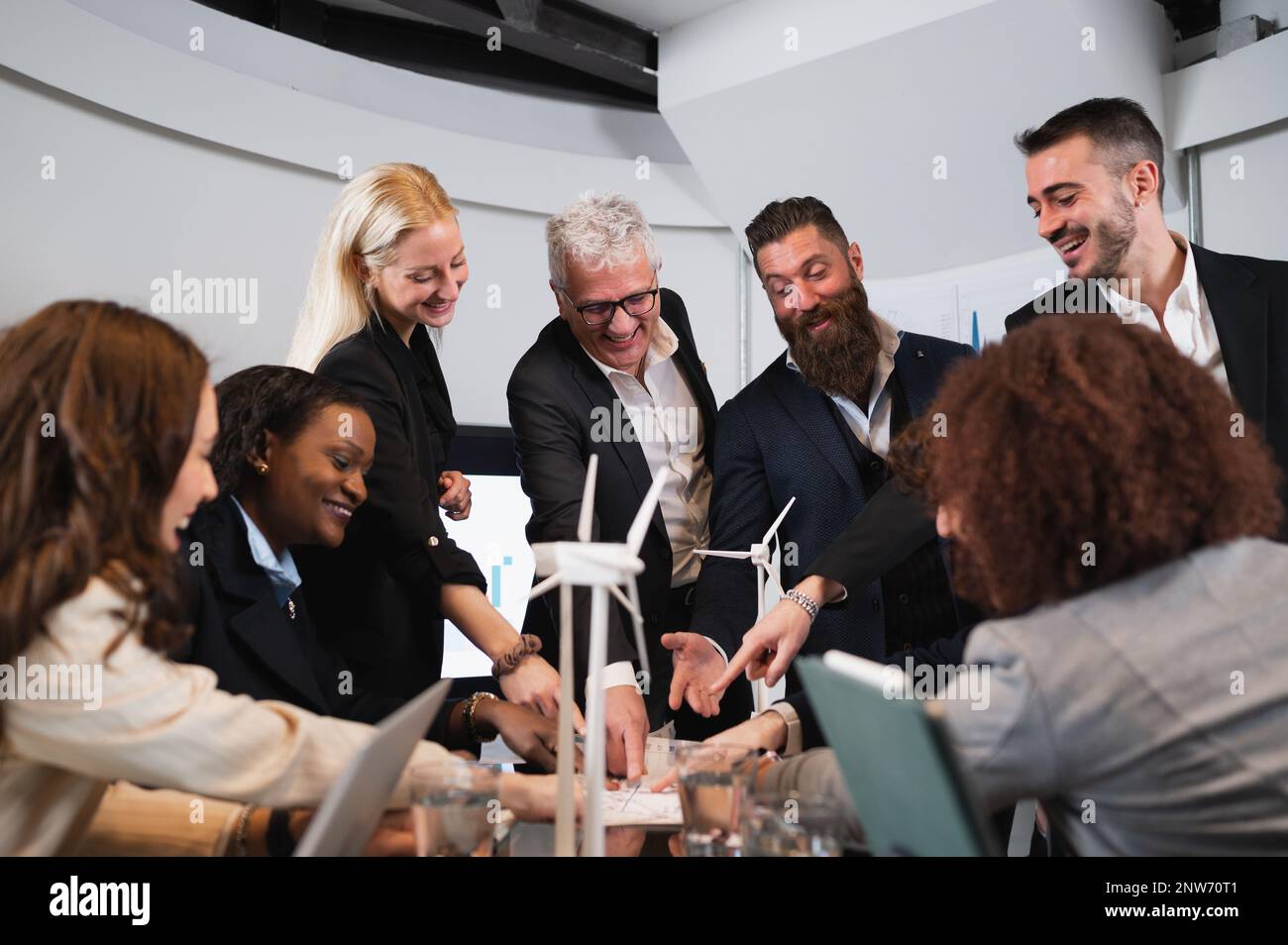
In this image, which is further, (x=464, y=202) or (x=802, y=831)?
(x=464, y=202)

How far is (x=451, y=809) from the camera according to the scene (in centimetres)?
121

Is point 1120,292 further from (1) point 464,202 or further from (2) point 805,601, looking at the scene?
(1) point 464,202

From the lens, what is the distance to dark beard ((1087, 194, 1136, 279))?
2.73 m

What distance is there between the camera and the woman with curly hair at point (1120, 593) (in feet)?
3.63

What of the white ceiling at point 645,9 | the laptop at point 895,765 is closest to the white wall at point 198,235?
the white ceiling at point 645,9

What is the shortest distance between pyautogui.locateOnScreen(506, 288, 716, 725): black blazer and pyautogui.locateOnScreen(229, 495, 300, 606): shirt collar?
0.64m

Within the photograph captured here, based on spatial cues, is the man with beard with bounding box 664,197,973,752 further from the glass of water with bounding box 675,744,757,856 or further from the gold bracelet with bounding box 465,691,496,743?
the glass of water with bounding box 675,744,757,856

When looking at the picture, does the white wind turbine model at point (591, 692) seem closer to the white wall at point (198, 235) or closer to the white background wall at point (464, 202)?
the white background wall at point (464, 202)

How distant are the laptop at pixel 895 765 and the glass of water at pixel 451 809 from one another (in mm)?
389

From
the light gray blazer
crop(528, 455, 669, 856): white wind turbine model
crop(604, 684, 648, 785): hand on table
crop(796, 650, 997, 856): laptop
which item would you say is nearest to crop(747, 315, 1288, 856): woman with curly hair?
the light gray blazer

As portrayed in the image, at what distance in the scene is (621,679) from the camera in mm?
2135

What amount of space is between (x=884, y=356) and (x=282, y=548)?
5.07 feet

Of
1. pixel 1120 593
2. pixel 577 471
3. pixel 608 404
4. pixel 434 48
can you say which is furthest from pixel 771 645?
pixel 434 48
